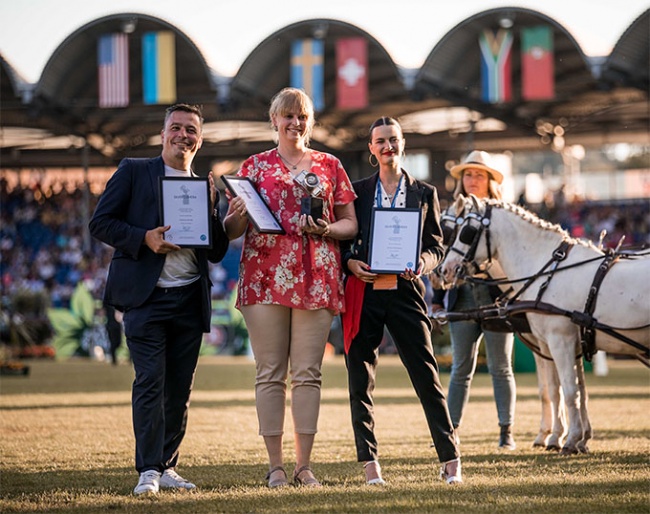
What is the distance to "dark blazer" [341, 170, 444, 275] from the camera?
652 centimetres

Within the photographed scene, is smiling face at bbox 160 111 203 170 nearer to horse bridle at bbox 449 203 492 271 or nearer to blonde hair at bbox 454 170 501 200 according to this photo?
horse bridle at bbox 449 203 492 271

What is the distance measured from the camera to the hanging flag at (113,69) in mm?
30188

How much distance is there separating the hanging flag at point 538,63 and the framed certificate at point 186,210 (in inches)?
882

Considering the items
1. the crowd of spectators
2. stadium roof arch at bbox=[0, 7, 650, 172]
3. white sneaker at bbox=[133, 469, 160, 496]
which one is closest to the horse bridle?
white sneaker at bbox=[133, 469, 160, 496]

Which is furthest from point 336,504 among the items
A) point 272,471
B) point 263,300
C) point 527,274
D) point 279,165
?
point 527,274

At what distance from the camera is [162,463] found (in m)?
6.52

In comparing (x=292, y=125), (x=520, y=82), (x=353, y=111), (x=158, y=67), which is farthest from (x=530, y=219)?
(x=353, y=111)

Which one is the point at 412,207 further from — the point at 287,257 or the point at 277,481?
the point at 277,481

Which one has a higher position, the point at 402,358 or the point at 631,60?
the point at 631,60

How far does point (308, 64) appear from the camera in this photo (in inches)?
1155

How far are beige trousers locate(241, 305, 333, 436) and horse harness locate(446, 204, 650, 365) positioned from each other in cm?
254

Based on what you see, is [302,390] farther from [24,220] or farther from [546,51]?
[24,220]

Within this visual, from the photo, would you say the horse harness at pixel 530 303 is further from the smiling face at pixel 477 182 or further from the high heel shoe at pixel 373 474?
the high heel shoe at pixel 373 474

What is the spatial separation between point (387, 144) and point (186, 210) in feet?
4.10
